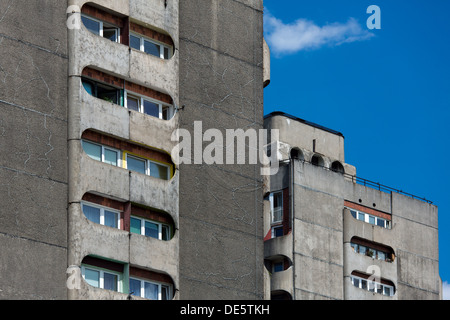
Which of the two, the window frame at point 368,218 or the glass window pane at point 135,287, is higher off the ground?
the window frame at point 368,218

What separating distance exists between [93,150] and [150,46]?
579 cm

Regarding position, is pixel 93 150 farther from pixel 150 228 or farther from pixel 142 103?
pixel 150 228

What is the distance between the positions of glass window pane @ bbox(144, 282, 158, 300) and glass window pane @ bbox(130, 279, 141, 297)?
31 centimetres

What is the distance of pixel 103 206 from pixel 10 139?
461cm

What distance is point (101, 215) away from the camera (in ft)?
165

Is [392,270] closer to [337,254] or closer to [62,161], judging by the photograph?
[337,254]

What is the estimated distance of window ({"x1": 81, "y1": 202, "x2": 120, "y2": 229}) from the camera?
4978 centimetres

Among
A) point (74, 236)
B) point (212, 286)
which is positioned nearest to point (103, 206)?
point (74, 236)

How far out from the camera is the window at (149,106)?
2083 inches

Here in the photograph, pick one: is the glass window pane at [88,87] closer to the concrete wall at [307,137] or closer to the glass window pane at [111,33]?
the glass window pane at [111,33]

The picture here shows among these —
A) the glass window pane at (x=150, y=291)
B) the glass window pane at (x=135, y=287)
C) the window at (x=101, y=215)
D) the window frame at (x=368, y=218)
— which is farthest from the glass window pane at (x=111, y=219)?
the window frame at (x=368, y=218)

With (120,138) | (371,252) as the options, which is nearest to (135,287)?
(120,138)

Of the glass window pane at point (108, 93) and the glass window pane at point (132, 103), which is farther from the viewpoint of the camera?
the glass window pane at point (132, 103)

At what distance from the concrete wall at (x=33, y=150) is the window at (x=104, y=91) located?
1.69 m
